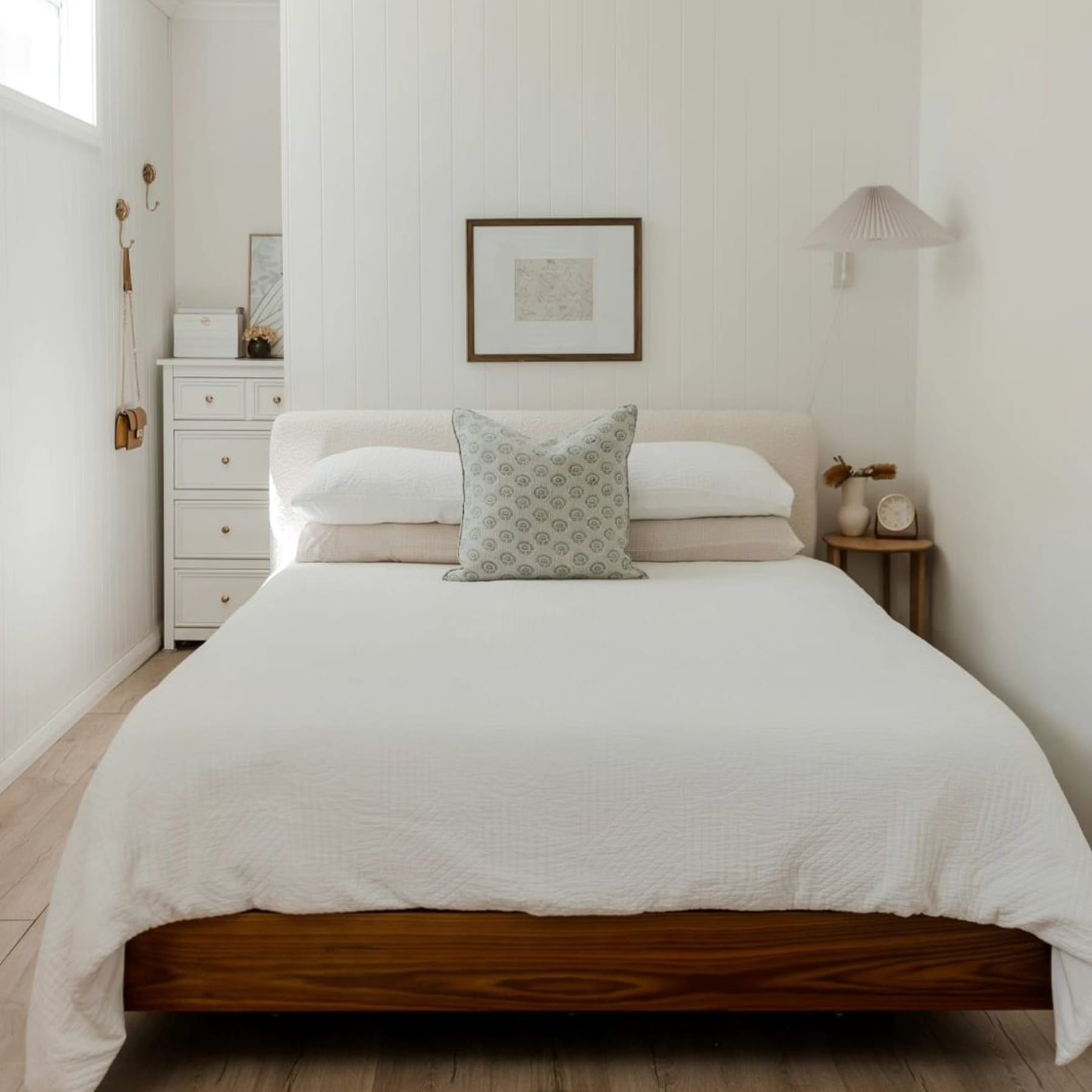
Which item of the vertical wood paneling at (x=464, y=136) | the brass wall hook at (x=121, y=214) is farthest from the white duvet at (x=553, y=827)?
the brass wall hook at (x=121, y=214)

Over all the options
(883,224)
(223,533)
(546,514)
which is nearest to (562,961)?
(546,514)

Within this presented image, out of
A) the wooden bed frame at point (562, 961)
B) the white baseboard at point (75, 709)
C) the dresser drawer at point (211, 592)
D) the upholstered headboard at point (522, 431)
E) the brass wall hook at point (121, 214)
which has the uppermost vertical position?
the brass wall hook at point (121, 214)

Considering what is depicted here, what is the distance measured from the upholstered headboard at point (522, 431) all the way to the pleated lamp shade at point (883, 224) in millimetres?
586

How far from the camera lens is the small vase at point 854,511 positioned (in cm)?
395

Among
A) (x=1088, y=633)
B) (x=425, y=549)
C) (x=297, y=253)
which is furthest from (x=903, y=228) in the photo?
(x=297, y=253)

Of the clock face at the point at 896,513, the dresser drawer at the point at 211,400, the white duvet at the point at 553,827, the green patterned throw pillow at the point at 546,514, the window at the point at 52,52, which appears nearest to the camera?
the white duvet at the point at 553,827

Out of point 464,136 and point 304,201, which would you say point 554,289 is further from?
point 304,201

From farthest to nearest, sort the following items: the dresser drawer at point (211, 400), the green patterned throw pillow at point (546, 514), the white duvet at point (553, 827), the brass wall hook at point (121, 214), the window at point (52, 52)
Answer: the dresser drawer at point (211, 400)
the brass wall hook at point (121, 214)
the window at point (52, 52)
the green patterned throw pillow at point (546, 514)
the white duvet at point (553, 827)

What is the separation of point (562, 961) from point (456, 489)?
67.3 inches

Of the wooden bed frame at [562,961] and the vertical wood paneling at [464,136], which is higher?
the vertical wood paneling at [464,136]

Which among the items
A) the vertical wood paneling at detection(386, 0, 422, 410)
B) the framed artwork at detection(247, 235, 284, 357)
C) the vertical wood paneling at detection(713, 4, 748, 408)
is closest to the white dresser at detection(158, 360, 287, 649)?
the framed artwork at detection(247, 235, 284, 357)

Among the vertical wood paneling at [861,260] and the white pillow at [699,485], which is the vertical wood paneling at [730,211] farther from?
the white pillow at [699,485]

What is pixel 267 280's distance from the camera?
206 inches

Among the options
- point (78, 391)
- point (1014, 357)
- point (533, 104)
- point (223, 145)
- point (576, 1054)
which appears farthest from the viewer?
point (223, 145)
